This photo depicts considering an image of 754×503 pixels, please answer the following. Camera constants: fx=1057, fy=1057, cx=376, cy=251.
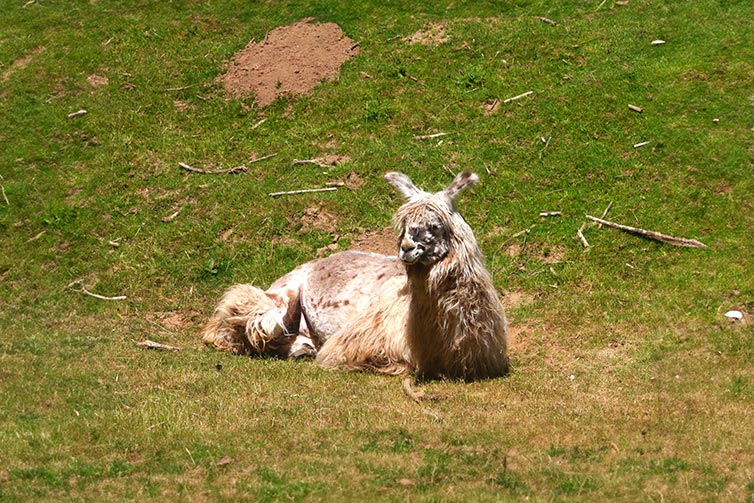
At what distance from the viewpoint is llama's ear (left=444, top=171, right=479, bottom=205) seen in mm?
11312

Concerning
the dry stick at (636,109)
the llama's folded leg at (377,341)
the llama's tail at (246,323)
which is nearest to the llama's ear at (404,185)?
the llama's folded leg at (377,341)

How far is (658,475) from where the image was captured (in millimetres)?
7879

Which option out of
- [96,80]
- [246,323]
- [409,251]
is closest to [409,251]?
[409,251]

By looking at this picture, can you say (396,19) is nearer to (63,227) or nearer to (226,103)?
(226,103)

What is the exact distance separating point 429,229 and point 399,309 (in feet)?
4.20

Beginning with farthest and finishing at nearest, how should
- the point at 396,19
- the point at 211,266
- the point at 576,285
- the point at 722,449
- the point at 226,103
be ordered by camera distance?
the point at 396,19 → the point at 226,103 → the point at 211,266 → the point at 576,285 → the point at 722,449

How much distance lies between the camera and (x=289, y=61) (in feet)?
65.7

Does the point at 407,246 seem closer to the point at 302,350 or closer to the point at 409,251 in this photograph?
the point at 409,251

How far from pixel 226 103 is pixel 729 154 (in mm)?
8927

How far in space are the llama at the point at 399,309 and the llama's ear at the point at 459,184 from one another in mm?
11

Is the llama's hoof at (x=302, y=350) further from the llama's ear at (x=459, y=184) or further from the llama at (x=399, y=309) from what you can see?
the llama's ear at (x=459, y=184)

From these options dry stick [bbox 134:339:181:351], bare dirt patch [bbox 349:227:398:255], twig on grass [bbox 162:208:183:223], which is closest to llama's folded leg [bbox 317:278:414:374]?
dry stick [bbox 134:339:181:351]

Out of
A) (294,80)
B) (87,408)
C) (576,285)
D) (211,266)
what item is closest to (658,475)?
(87,408)

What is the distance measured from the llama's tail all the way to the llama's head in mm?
Answer: 2656
